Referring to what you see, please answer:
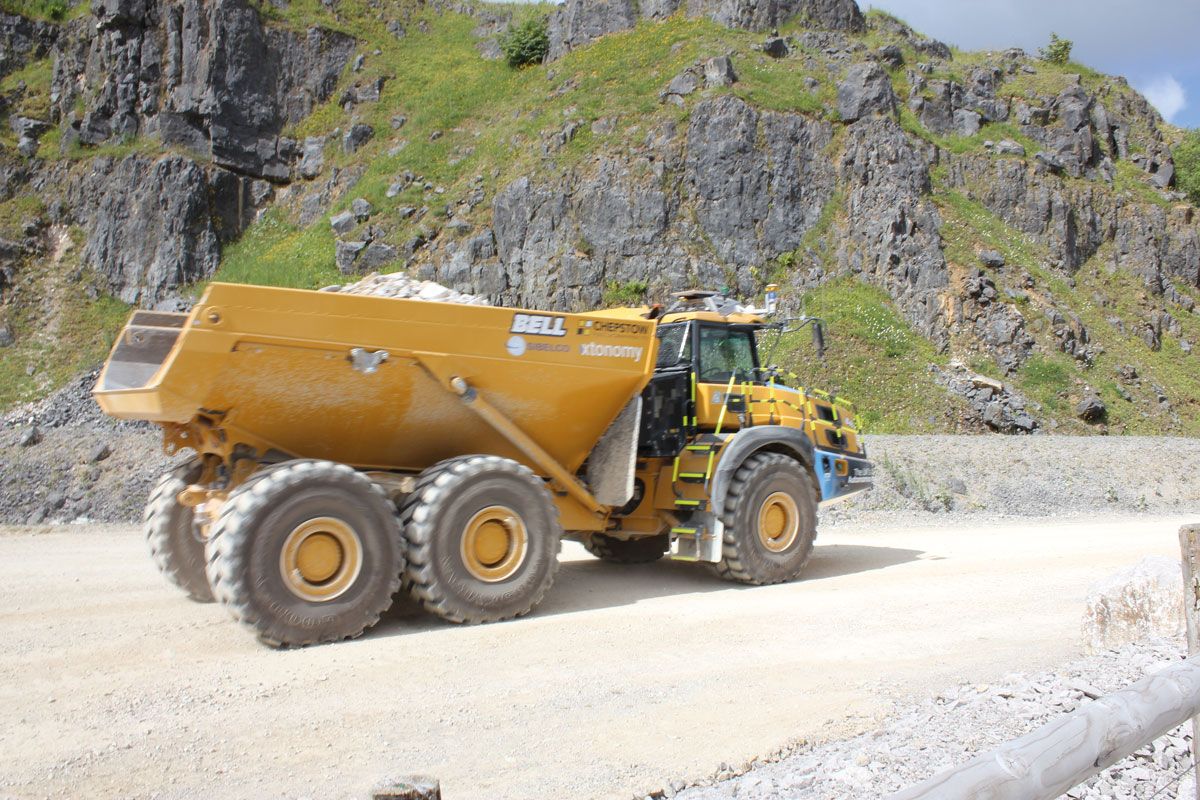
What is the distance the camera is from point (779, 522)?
8906 millimetres

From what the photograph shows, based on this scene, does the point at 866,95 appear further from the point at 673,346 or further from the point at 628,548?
the point at 628,548

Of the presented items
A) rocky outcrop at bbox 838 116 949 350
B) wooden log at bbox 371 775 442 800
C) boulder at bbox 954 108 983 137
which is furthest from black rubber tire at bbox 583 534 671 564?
boulder at bbox 954 108 983 137

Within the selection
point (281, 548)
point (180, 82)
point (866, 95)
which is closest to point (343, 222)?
point (180, 82)

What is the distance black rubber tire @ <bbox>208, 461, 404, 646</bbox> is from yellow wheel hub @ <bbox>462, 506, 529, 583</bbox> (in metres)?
0.55

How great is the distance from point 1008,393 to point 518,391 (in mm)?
18788

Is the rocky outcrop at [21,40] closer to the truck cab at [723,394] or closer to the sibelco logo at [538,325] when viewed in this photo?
the truck cab at [723,394]

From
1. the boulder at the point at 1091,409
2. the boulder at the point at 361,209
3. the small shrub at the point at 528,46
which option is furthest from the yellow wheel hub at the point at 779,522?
the small shrub at the point at 528,46

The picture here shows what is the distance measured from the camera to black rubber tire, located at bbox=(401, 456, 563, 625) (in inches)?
263

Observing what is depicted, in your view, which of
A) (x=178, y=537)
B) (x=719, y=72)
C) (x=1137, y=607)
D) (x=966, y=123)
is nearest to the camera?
(x=1137, y=607)

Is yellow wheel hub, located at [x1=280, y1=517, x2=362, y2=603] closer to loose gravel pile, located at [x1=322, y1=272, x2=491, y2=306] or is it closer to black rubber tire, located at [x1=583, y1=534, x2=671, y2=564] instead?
loose gravel pile, located at [x1=322, y1=272, x2=491, y2=306]

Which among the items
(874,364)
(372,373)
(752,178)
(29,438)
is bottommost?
(29,438)

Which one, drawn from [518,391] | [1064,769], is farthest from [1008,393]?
[1064,769]

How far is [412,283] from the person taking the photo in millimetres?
7559

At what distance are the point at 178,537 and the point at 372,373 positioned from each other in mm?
2469
